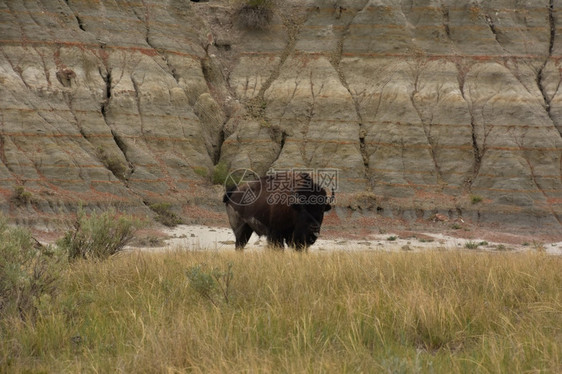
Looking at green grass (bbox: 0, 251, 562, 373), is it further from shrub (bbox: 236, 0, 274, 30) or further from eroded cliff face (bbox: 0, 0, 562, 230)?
shrub (bbox: 236, 0, 274, 30)

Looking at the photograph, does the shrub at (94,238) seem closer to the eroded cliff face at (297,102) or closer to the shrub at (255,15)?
the eroded cliff face at (297,102)

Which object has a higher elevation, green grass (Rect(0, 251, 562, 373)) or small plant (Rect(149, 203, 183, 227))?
green grass (Rect(0, 251, 562, 373))

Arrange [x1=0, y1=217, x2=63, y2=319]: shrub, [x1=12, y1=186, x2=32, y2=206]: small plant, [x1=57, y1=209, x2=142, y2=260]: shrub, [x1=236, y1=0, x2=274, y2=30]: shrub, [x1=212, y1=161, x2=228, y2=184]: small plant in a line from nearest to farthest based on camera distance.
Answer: [x1=0, y1=217, x2=63, y2=319]: shrub
[x1=57, y1=209, x2=142, y2=260]: shrub
[x1=12, y1=186, x2=32, y2=206]: small plant
[x1=212, y1=161, x2=228, y2=184]: small plant
[x1=236, y1=0, x2=274, y2=30]: shrub

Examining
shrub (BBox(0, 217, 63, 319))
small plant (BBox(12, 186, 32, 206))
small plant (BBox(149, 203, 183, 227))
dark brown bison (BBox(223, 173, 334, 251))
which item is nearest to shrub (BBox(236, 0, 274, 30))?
small plant (BBox(149, 203, 183, 227))

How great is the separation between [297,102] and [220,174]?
336 inches

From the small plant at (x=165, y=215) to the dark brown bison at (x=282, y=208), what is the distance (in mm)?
17990

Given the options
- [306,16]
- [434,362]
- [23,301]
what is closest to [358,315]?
[434,362]

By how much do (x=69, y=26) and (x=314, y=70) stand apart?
17739 millimetres

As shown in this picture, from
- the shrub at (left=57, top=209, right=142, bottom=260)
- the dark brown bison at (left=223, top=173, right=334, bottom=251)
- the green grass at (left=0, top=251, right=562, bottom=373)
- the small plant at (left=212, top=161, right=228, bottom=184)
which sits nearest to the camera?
the green grass at (left=0, top=251, right=562, bottom=373)

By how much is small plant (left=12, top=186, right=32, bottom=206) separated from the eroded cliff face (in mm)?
1000

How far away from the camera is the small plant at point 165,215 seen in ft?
112

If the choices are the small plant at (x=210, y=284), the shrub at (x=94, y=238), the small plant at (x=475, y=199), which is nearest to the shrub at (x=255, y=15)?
the small plant at (x=475, y=199)

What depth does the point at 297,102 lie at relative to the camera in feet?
144

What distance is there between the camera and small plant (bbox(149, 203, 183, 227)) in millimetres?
34000
